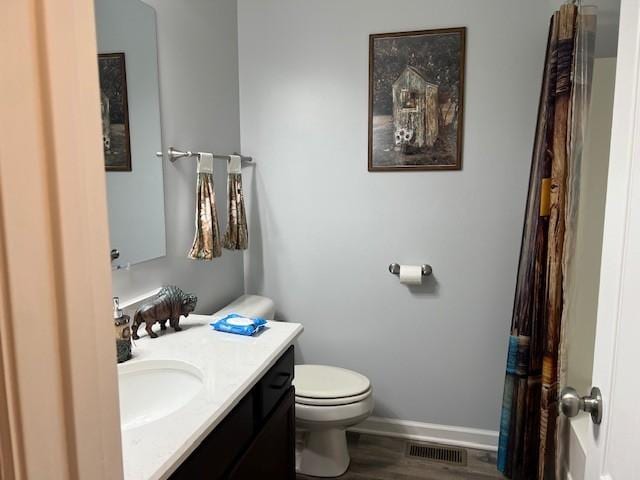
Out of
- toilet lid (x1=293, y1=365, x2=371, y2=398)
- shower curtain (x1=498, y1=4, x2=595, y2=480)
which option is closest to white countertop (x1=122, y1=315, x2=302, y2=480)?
toilet lid (x1=293, y1=365, x2=371, y2=398)

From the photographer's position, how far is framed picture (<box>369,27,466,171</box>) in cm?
228

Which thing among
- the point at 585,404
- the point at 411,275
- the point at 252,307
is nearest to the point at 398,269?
the point at 411,275

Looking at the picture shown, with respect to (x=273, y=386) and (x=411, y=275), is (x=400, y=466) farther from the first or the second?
(x=273, y=386)

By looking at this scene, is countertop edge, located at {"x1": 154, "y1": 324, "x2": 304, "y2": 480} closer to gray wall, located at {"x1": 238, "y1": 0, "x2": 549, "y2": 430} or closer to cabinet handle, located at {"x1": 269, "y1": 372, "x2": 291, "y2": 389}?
cabinet handle, located at {"x1": 269, "y1": 372, "x2": 291, "y2": 389}

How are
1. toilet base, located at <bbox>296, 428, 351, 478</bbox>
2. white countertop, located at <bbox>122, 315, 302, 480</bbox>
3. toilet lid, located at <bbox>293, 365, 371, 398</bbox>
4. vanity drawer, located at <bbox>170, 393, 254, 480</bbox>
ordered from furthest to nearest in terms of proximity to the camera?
toilet base, located at <bbox>296, 428, 351, 478</bbox> → toilet lid, located at <bbox>293, 365, 371, 398</bbox> → vanity drawer, located at <bbox>170, 393, 254, 480</bbox> → white countertop, located at <bbox>122, 315, 302, 480</bbox>

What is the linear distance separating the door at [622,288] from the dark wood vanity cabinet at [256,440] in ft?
2.82

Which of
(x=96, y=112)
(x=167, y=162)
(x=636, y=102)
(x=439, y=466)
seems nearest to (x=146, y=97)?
(x=167, y=162)

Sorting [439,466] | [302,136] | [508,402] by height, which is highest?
[302,136]

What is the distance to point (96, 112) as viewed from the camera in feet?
1.63

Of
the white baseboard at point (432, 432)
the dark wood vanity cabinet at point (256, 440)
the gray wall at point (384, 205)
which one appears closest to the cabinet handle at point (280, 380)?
the dark wood vanity cabinet at point (256, 440)

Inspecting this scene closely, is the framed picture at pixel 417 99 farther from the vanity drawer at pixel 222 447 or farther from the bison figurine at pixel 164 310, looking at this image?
the vanity drawer at pixel 222 447

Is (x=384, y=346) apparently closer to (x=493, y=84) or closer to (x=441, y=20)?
(x=493, y=84)

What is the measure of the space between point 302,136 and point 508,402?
5.41 feet

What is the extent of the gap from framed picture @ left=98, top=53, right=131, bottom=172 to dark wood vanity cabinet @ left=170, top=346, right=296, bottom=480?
0.90 metres
